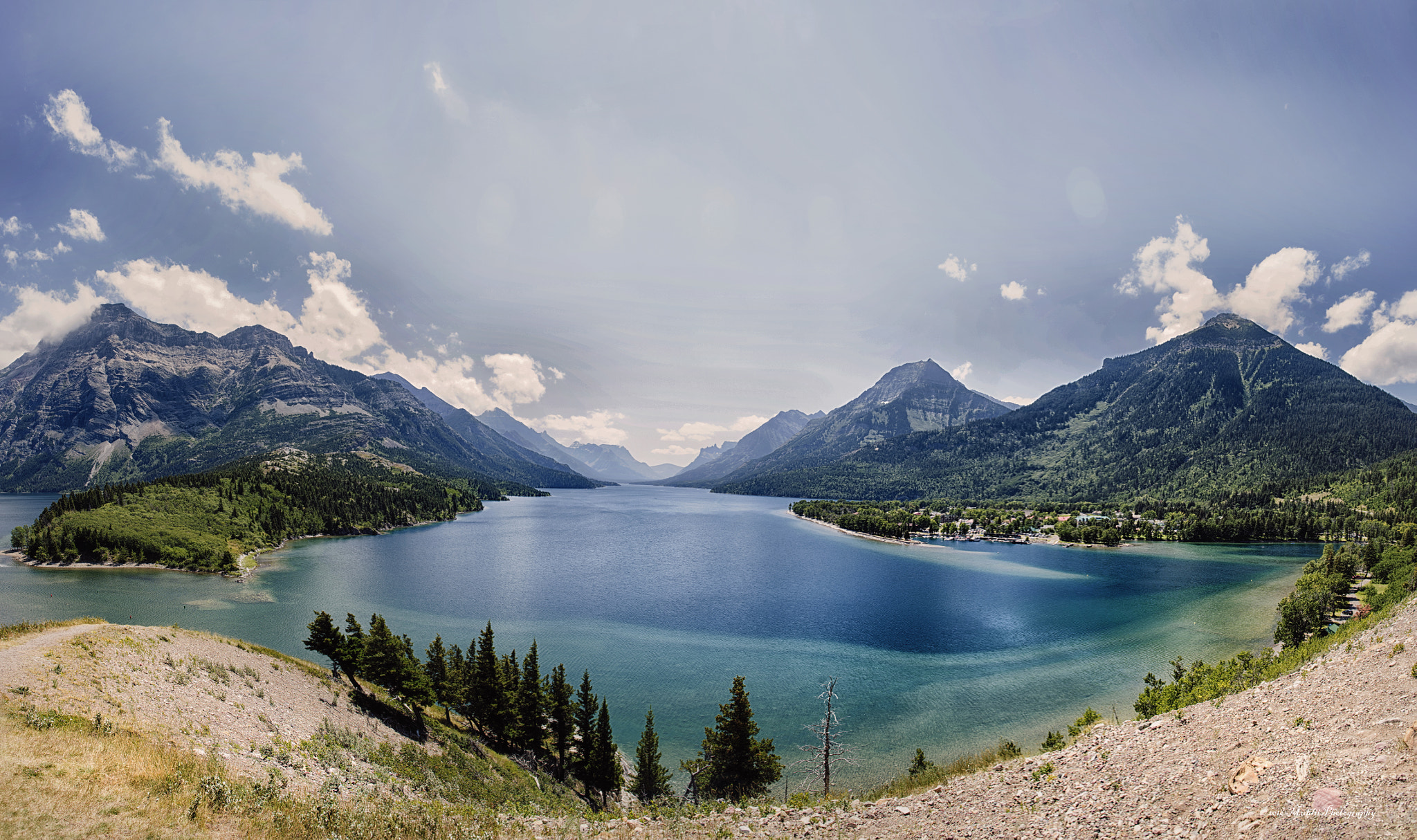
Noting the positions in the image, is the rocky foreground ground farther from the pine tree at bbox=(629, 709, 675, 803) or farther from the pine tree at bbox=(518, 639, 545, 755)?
the pine tree at bbox=(629, 709, 675, 803)

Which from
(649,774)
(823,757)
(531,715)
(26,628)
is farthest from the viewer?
(531,715)

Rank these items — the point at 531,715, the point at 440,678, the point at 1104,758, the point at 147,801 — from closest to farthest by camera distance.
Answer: the point at 147,801
the point at 1104,758
the point at 531,715
the point at 440,678

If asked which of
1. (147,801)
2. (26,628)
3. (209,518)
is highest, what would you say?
(147,801)

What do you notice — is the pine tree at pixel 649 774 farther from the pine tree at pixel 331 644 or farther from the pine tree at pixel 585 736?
the pine tree at pixel 331 644

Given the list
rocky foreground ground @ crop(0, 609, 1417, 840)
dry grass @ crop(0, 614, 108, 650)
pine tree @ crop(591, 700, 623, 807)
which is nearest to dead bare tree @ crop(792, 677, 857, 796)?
pine tree @ crop(591, 700, 623, 807)

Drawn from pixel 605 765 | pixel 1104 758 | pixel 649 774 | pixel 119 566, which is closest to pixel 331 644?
pixel 605 765

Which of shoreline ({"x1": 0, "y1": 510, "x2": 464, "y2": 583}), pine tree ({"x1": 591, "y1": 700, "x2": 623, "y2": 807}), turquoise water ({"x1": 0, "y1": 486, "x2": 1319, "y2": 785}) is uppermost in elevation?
pine tree ({"x1": 591, "y1": 700, "x2": 623, "y2": 807})

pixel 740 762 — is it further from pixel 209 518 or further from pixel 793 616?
pixel 209 518
